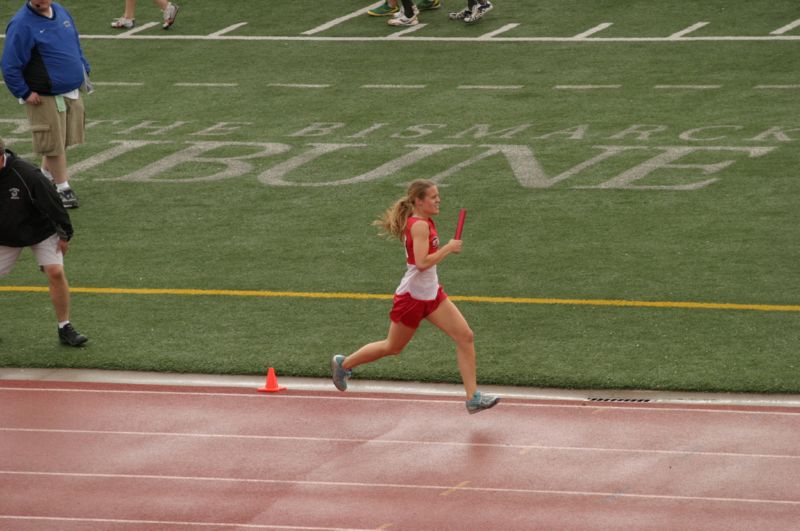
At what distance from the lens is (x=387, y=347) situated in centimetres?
1009

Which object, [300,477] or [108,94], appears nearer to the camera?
[300,477]

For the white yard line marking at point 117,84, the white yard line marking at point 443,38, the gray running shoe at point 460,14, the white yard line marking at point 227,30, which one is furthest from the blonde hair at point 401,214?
the white yard line marking at point 227,30

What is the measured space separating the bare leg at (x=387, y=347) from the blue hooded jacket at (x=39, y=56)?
20.3 ft

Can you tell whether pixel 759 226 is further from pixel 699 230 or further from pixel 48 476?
pixel 48 476

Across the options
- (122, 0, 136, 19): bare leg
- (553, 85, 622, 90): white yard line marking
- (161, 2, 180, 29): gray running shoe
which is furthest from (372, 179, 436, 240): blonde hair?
(122, 0, 136, 19): bare leg

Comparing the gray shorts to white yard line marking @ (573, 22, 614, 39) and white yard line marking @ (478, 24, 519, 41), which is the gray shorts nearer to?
white yard line marking @ (478, 24, 519, 41)

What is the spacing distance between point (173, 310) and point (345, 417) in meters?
2.91

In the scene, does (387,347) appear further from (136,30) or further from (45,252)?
(136,30)

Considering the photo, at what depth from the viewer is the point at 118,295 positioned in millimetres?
12883

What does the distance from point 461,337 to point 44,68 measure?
7.02 m

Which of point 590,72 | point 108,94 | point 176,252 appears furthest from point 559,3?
point 176,252

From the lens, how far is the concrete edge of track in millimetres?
10203

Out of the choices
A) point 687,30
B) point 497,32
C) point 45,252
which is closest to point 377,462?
point 45,252

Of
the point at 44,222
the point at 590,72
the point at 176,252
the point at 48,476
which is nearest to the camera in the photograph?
the point at 48,476
